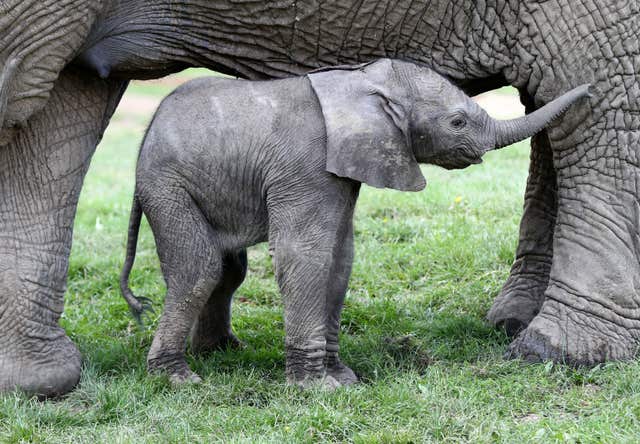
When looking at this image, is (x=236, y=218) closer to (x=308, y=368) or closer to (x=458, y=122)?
(x=308, y=368)

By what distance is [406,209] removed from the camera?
9.20m

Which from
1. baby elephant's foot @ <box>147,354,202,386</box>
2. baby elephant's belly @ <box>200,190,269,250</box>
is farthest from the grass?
baby elephant's belly @ <box>200,190,269,250</box>

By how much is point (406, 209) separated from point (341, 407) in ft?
13.3

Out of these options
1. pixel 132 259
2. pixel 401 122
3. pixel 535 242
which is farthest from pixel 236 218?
pixel 535 242

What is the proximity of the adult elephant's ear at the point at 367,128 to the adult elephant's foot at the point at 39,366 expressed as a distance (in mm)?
1652

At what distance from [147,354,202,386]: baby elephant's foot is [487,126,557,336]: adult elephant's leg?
74.4 inches

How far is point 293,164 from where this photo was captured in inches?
218

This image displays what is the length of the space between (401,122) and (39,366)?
2.13 m

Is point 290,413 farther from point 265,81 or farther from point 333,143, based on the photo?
point 265,81

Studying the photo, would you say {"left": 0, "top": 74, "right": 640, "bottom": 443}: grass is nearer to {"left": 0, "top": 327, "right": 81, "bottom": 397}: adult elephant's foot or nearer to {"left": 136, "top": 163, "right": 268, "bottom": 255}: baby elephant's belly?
{"left": 0, "top": 327, "right": 81, "bottom": 397}: adult elephant's foot

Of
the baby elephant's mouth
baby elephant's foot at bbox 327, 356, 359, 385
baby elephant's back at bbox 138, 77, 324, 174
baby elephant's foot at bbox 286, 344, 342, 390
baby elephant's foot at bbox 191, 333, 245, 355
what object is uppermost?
baby elephant's back at bbox 138, 77, 324, 174

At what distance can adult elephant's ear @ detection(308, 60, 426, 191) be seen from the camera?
5.49 m

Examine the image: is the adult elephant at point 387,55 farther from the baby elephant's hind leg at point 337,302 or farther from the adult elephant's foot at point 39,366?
the baby elephant's hind leg at point 337,302

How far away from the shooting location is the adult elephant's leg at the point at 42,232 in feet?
18.9
